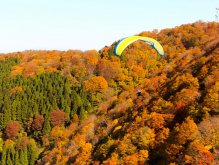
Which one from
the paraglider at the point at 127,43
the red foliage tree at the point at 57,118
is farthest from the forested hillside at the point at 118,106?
the paraglider at the point at 127,43

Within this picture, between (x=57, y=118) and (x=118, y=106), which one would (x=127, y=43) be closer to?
(x=118, y=106)

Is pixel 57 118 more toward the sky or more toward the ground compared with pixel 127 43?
more toward the ground

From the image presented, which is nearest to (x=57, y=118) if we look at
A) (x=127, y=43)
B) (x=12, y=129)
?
(x=12, y=129)

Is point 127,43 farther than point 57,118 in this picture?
No

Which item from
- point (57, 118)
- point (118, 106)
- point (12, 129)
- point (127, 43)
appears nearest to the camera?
point (127, 43)

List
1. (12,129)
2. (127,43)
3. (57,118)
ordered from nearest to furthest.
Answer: (127,43) < (12,129) < (57,118)

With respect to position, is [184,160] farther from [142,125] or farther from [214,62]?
[214,62]

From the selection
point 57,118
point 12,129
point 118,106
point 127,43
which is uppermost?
point 127,43

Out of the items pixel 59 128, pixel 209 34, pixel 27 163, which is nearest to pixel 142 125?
pixel 27 163

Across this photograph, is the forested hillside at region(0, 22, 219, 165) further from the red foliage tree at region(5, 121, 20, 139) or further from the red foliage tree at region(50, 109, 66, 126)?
the red foliage tree at region(5, 121, 20, 139)

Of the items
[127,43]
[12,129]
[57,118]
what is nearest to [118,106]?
[127,43]
